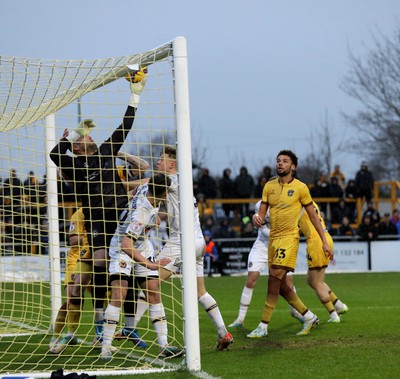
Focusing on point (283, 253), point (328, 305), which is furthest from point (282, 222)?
point (328, 305)

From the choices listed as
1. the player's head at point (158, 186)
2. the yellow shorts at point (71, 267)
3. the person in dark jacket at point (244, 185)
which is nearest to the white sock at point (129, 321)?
the yellow shorts at point (71, 267)

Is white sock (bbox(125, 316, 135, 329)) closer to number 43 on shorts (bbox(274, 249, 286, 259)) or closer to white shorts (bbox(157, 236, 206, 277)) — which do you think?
white shorts (bbox(157, 236, 206, 277))

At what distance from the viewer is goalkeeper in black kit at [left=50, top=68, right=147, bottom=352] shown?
9.32m

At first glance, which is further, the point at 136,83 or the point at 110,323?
the point at 136,83

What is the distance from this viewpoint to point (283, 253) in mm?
10344

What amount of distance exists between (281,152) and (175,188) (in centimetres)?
176

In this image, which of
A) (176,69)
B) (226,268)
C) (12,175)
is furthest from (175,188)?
(226,268)

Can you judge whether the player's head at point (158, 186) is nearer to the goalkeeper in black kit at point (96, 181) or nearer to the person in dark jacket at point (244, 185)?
the goalkeeper in black kit at point (96, 181)

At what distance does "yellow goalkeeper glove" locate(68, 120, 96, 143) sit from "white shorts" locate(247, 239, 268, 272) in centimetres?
376

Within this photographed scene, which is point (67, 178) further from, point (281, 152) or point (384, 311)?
point (384, 311)

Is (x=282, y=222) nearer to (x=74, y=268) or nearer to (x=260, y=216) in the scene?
(x=260, y=216)

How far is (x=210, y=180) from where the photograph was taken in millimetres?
29203

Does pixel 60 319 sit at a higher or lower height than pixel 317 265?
lower

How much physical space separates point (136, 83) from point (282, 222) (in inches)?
105
